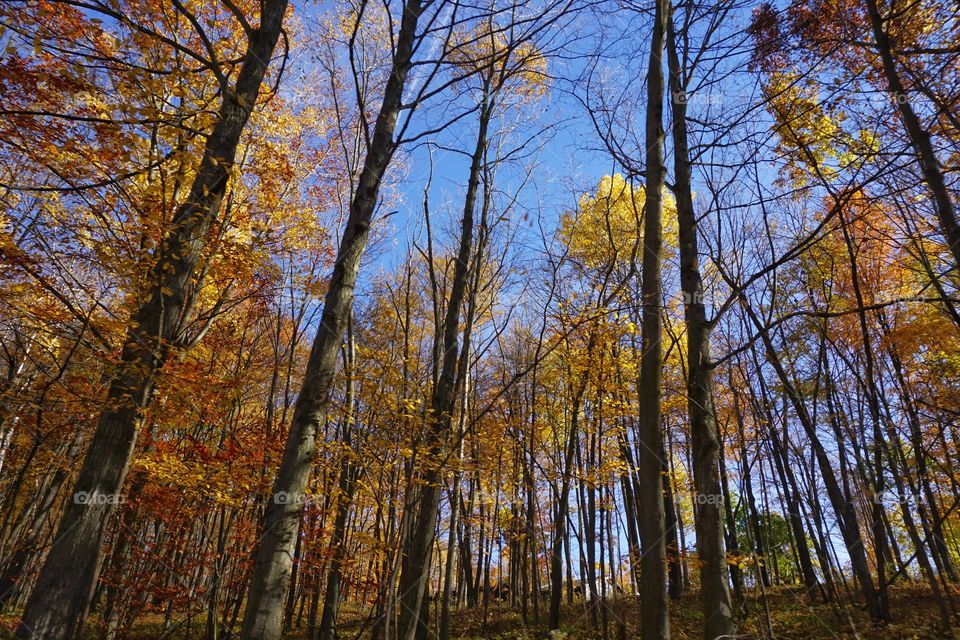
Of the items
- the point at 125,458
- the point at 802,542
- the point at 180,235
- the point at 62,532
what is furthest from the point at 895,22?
the point at 802,542

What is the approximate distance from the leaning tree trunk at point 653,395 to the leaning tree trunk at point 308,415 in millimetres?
2058

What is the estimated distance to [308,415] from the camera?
2.75m

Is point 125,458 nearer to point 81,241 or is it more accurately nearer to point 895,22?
point 81,241

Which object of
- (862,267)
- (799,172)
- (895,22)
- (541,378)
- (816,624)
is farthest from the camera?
(541,378)

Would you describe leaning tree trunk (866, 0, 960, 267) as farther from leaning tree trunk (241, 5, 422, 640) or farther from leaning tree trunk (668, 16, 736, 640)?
leaning tree trunk (241, 5, 422, 640)

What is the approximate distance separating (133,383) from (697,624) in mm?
11173

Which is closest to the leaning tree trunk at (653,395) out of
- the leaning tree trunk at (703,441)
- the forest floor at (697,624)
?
the leaning tree trunk at (703,441)

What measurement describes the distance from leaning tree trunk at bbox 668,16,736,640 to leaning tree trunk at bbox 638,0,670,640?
17.1 inches

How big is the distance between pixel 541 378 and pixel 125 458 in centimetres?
837

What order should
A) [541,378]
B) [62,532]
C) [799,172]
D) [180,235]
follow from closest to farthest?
[62,532] → [180,235] → [799,172] → [541,378]

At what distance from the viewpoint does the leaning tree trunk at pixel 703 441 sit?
10.4 feet

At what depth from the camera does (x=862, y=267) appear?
31.3ft

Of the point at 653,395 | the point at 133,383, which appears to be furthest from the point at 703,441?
the point at 133,383

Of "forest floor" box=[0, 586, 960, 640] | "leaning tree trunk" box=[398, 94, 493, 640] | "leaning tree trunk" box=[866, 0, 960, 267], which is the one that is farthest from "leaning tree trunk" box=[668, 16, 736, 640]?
"forest floor" box=[0, 586, 960, 640]
